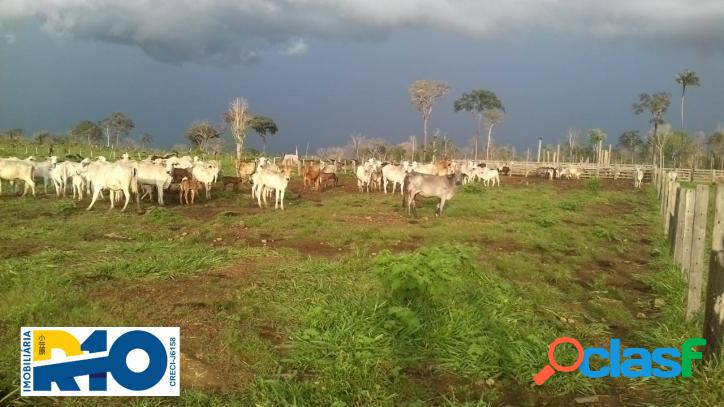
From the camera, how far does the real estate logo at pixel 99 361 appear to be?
439 centimetres

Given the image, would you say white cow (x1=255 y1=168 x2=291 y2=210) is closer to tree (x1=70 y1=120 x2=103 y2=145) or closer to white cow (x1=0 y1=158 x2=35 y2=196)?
white cow (x1=0 y1=158 x2=35 y2=196)

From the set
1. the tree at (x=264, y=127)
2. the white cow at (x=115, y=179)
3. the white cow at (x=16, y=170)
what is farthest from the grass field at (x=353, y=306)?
the tree at (x=264, y=127)

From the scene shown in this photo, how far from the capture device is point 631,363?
5.16 meters

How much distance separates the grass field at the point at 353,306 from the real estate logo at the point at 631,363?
10 centimetres

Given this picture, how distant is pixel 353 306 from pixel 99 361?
9.23 ft

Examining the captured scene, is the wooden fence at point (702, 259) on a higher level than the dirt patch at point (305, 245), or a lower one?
higher

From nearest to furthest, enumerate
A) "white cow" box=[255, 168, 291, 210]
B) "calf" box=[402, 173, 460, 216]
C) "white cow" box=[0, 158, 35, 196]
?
"calf" box=[402, 173, 460, 216] → "white cow" box=[255, 168, 291, 210] → "white cow" box=[0, 158, 35, 196]

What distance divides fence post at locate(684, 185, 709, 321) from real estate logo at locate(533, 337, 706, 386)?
1.23m

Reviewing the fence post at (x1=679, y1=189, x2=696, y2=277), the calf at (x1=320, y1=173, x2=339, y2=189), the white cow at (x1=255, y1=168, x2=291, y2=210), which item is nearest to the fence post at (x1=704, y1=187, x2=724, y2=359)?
the fence post at (x1=679, y1=189, x2=696, y2=277)

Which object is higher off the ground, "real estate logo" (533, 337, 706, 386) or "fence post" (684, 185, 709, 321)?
"fence post" (684, 185, 709, 321)

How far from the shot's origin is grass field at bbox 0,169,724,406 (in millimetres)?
4676

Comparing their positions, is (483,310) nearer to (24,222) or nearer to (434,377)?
(434,377)

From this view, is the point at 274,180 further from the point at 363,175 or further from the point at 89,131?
the point at 89,131

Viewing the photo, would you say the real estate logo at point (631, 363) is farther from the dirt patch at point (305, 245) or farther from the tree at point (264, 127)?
the tree at point (264, 127)
